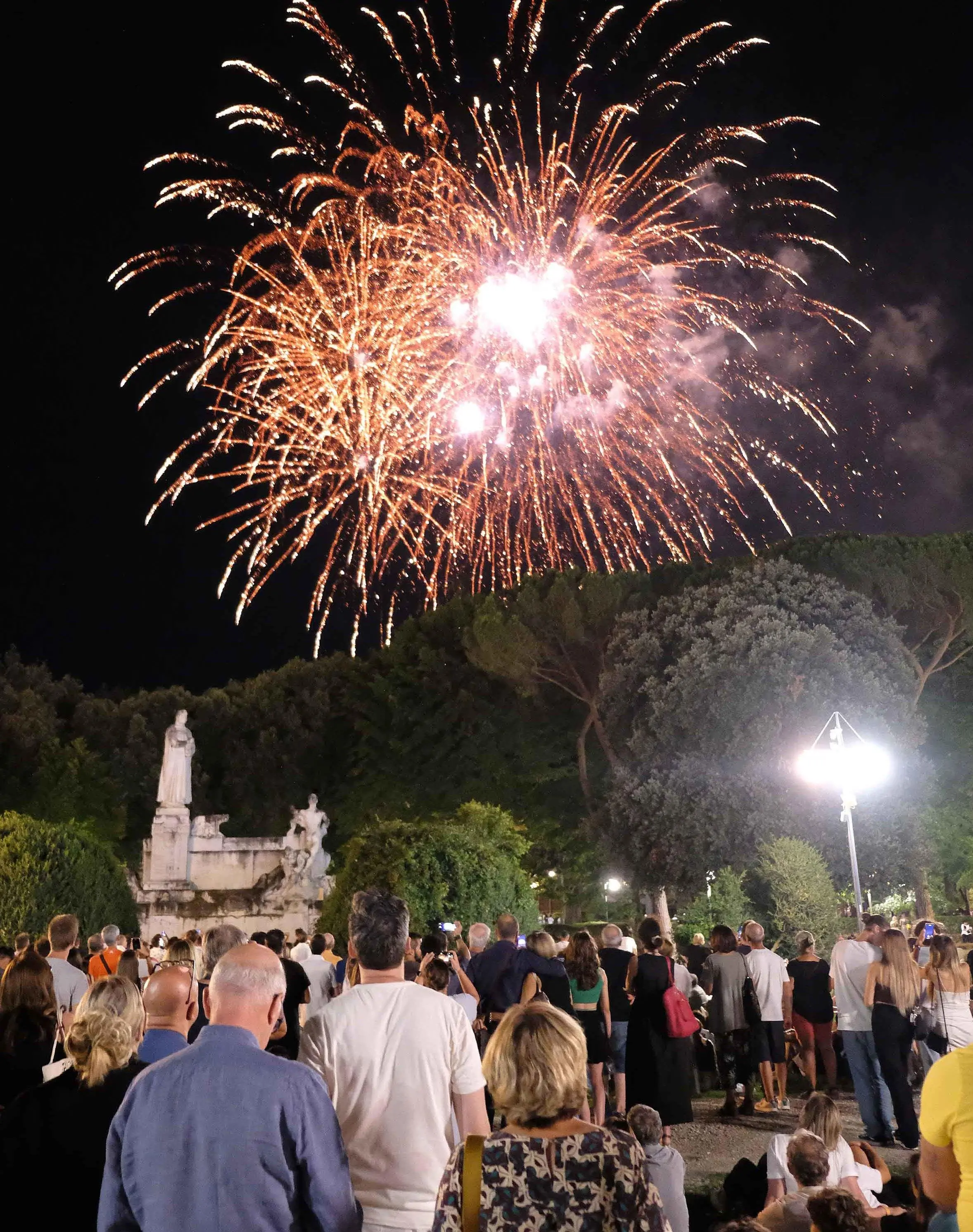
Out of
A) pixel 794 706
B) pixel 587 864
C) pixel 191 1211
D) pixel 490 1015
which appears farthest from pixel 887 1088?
pixel 587 864

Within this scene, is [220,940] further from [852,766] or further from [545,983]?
[852,766]

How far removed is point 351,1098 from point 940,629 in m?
28.2

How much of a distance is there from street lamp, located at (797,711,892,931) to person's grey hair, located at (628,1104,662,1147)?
8603 mm

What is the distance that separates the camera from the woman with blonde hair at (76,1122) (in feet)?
11.1

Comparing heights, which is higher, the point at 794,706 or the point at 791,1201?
the point at 794,706

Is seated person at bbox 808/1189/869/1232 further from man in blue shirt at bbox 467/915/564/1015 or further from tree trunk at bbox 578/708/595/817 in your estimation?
tree trunk at bbox 578/708/595/817

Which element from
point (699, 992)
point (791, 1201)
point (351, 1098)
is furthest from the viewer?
point (699, 992)

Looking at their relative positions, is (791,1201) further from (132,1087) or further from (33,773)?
(33,773)

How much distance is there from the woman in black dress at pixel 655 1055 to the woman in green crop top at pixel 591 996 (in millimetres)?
323

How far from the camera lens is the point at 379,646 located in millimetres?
39031

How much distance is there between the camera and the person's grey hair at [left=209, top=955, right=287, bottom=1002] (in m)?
2.97

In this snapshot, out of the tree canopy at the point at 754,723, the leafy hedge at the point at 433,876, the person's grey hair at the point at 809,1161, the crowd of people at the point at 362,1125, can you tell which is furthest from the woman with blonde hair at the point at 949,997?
the tree canopy at the point at 754,723

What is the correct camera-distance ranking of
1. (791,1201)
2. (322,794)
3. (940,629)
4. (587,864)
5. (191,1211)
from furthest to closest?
(322,794) → (587,864) → (940,629) → (791,1201) → (191,1211)

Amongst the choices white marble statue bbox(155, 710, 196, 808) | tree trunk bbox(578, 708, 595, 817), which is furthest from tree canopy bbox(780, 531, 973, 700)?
white marble statue bbox(155, 710, 196, 808)
